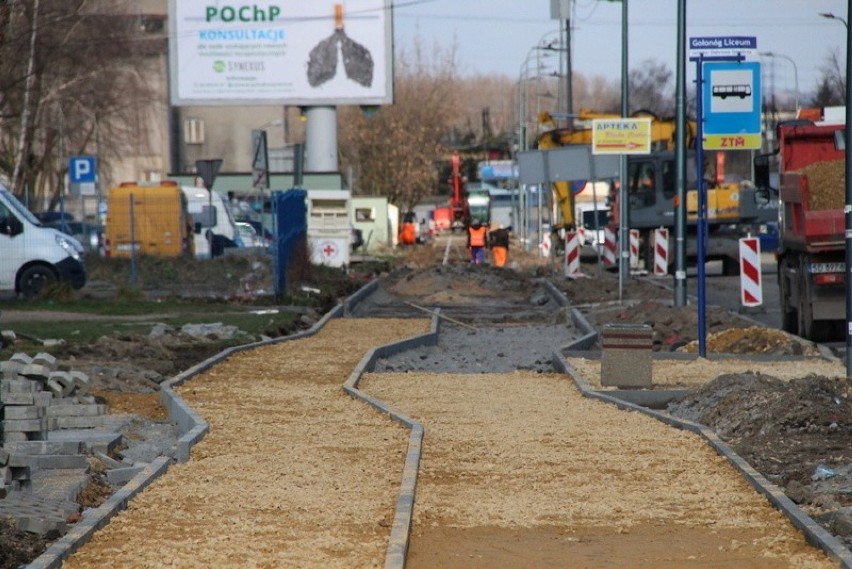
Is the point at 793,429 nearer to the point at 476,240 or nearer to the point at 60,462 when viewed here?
the point at 60,462

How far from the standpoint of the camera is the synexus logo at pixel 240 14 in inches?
1957

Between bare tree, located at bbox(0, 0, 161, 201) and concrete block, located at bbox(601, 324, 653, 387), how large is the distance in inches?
1225

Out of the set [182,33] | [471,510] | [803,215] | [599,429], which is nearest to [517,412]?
[599,429]

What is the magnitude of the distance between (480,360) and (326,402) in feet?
20.3

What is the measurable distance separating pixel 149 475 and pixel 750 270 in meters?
12.6

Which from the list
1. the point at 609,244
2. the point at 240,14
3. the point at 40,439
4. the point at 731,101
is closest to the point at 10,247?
the point at 731,101

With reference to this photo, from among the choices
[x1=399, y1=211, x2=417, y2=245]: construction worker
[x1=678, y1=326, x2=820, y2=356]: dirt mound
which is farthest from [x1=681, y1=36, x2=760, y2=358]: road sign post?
[x1=399, y1=211, x2=417, y2=245]: construction worker

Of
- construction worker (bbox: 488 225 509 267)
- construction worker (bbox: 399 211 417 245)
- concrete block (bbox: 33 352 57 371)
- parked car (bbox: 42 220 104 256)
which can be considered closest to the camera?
concrete block (bbox: 33 352 57 371)

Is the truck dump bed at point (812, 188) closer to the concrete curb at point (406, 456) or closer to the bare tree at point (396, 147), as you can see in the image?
the concrete curb at point (406, 456)

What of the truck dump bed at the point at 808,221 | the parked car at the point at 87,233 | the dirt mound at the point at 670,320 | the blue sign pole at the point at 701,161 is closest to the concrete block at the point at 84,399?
the blue sign pole at the point at 701,161

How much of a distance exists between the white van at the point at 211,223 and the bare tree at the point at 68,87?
5963mm

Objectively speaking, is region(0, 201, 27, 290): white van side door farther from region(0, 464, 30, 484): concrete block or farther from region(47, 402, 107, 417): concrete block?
region(0, 464, 30, 484): concrete block

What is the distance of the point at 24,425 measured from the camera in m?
12.2

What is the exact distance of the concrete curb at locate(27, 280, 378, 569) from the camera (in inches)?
324
